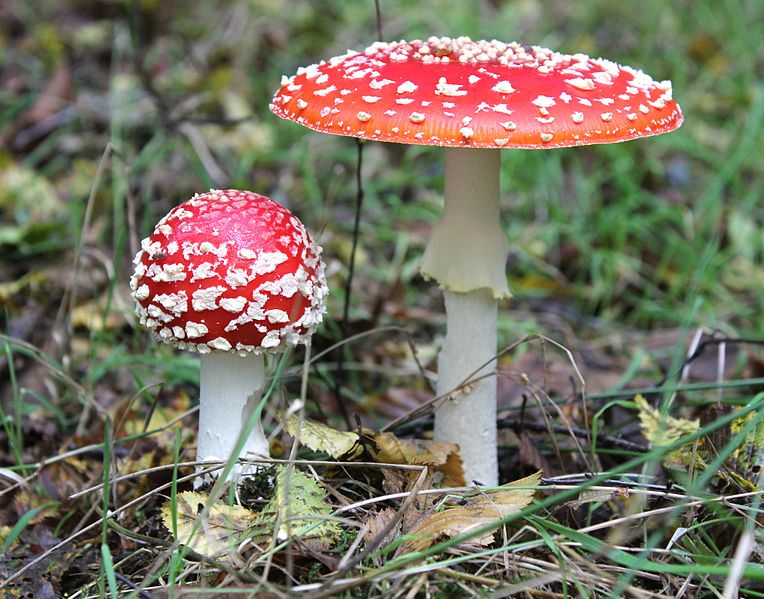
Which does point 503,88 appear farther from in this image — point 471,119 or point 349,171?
point 349,171

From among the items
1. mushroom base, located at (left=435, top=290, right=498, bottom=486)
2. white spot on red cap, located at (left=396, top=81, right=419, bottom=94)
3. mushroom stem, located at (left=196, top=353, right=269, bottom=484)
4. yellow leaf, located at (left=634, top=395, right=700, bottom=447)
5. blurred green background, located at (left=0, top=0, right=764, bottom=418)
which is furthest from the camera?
blurred green background, located at (left=0, top=0, right=764, bottom=418)

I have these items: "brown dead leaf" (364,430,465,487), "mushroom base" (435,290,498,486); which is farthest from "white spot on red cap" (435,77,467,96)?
"brown dead leaf" (364,430,465,487)

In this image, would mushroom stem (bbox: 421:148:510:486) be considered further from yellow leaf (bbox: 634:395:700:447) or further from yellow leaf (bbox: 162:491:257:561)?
yellow leaf (bbox: 162:491:257:561)

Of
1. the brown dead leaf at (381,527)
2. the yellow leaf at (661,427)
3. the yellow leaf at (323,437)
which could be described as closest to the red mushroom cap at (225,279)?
the yellow leaf at (323,437)

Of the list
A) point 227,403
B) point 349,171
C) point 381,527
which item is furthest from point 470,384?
point 349,171

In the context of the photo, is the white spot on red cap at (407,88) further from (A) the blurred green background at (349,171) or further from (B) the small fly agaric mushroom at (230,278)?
(A) the blurred green background at (349,171)

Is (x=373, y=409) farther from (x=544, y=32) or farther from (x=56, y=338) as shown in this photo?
(x=544, y=32)

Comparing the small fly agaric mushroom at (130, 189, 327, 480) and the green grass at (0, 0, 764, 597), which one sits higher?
the small fly agaric mushroom at (130, 189, 327, 480)
